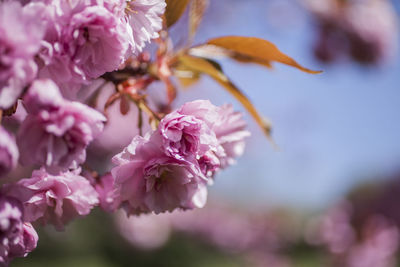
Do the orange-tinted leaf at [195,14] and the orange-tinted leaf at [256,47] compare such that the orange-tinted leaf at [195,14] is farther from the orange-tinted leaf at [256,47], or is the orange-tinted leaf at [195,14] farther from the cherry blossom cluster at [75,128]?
the cherry blossom cluster at [75,128]

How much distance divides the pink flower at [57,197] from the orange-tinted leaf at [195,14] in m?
0.34

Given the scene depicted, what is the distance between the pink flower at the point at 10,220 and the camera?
43cm

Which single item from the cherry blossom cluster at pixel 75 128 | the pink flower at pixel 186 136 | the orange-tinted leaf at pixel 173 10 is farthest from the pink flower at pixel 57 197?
the orange-tinted leaf at pixel 173 10

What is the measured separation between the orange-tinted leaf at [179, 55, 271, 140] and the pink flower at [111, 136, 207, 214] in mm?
190

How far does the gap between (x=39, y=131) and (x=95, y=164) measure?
1.78m

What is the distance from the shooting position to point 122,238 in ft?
14.5

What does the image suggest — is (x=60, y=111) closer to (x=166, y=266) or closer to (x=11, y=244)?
(x=11, y=244)

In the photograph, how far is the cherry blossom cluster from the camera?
0.40 meters

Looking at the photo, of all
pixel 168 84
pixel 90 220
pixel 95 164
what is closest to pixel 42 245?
pixel 90 220

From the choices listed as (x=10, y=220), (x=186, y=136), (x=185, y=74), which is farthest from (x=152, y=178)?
(x=185, y=74)

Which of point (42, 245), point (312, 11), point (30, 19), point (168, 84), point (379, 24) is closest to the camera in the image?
point (30, 19)

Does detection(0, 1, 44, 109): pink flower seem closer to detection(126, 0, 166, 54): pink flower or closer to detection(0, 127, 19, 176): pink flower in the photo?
detection(0, 127, 19, 176): pink flower

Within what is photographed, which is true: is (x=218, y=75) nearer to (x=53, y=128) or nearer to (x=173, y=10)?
(x=173, y=10)

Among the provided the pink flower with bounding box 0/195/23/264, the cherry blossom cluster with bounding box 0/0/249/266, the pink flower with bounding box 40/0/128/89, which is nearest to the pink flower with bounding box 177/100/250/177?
the cherry blossom cluster with bounding box 0/0/249/266
